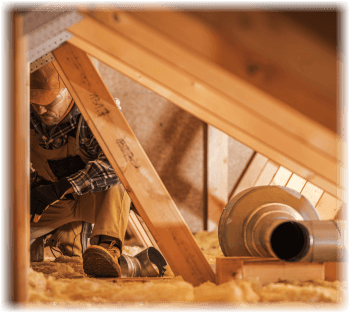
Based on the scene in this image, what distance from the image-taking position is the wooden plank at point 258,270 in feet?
3.07

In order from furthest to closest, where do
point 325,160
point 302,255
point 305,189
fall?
point 305,189 < point 302,255 < point 325,160

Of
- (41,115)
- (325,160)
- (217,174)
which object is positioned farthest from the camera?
(217,174)

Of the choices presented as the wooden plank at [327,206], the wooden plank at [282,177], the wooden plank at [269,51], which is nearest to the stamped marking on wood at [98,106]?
the wooden plank at [269,51]

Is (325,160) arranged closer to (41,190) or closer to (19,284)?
(19,284)

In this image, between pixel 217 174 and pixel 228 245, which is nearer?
pixel 228 245

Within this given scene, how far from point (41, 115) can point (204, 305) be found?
118 centimetres

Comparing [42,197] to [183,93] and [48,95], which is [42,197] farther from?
[183,93]

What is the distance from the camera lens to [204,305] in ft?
2.64

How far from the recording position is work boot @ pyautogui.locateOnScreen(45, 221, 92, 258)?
67.3 inches

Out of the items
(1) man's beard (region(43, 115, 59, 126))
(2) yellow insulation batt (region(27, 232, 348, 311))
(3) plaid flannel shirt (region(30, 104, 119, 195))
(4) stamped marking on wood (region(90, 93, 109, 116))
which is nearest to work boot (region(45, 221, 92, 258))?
(3) plaid flannel shirt (region(30, 104, 119, 195))

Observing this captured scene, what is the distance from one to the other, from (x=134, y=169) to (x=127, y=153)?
6 centimetres

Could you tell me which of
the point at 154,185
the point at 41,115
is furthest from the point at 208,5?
the point at 41,115

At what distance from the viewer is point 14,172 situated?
2.63 ft

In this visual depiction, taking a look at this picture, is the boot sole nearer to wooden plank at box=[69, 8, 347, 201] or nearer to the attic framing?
the attic framing
